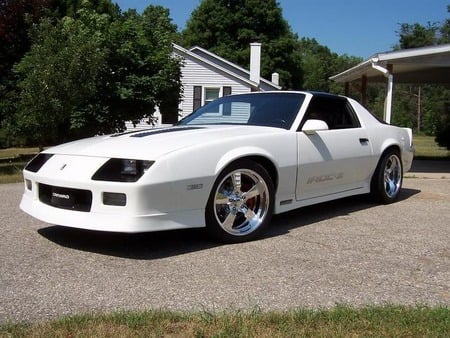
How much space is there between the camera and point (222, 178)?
15.7ft

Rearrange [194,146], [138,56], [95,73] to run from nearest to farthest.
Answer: [194,146], [95,73], [138,56]

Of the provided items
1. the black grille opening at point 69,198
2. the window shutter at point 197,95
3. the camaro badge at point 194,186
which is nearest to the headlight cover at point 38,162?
the black grille opening at point 69,198

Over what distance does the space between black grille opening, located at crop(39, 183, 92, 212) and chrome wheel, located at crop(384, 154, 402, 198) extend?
4.10m

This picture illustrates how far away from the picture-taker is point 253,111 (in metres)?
5.99

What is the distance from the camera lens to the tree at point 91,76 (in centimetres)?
1145

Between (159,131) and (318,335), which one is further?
(159,131)

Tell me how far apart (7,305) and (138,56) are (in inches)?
462

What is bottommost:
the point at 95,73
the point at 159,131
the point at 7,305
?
the point at 7,305

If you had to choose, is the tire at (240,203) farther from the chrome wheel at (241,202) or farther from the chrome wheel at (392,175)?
the chrome wheel at (392,175)

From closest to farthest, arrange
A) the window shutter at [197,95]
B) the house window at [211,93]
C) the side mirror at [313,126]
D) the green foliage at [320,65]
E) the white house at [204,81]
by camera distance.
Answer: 1. the side mirror at [313,126]
2. the white house at [204,81]
3. the window shutter at [197,95]
4. the house window at [211,93]
5. the green foliage at [320,65]

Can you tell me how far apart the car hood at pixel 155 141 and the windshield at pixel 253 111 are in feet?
0.97

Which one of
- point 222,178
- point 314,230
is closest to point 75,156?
point 222,178

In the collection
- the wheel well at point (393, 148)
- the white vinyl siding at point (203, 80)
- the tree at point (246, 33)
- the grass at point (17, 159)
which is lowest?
the grass at point (17, 159)

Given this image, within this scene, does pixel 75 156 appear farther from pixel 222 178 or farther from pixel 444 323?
pixel 444 323
